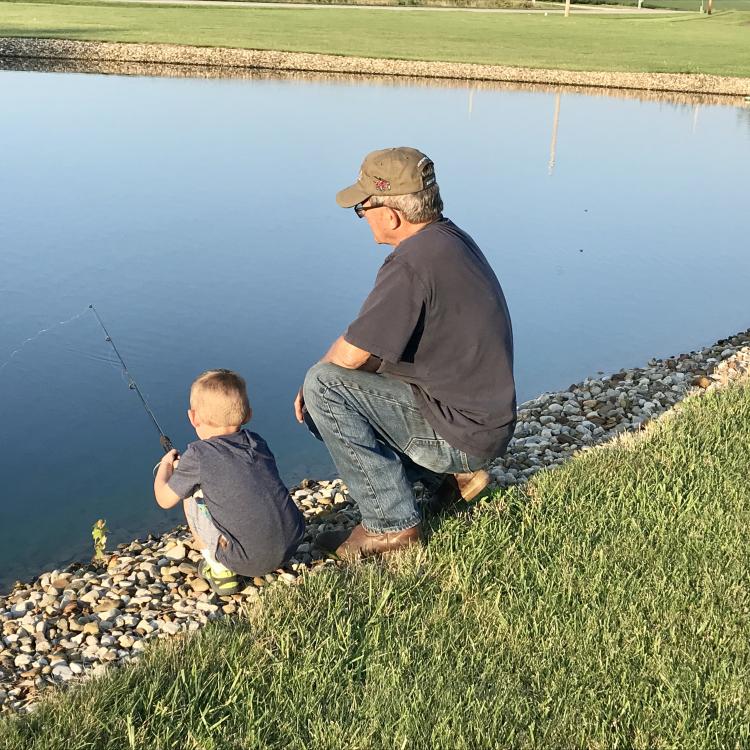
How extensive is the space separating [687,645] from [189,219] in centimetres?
893

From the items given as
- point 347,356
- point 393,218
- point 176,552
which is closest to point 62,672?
point 176,552

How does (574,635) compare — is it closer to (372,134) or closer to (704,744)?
(704,744)

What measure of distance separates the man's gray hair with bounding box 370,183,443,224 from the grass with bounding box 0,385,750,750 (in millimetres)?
1341

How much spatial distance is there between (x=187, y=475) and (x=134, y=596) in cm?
61

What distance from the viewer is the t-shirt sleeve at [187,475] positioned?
13.3 ft

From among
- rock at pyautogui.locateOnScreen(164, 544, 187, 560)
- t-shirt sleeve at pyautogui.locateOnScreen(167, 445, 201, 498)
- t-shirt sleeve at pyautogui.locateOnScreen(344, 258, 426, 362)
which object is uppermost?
t-shirt sleeve at pyautogui.locateOnScreen(344, 258, 426, 362)

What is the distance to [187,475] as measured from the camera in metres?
4.09

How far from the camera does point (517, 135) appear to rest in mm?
18375

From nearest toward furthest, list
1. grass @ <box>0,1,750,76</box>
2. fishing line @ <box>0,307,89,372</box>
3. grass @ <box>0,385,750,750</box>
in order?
grass @ <box>0,385,750,750</box> → fishing line @ <box>0,307,89,372</box> → grass @ <box>0,1,750,76</box>

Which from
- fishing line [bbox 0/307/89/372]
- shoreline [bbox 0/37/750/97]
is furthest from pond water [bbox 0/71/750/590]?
shoreline [bbox 0/37/750/97]

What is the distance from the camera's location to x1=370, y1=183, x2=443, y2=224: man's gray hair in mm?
4164

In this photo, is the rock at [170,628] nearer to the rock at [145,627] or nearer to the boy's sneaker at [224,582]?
the rock at [145,627]

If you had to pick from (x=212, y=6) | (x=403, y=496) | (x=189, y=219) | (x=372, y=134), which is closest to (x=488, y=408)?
(x=403, y=496)

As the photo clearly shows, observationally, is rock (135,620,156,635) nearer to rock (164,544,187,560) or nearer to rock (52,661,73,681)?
rock (52,661,73,681)
